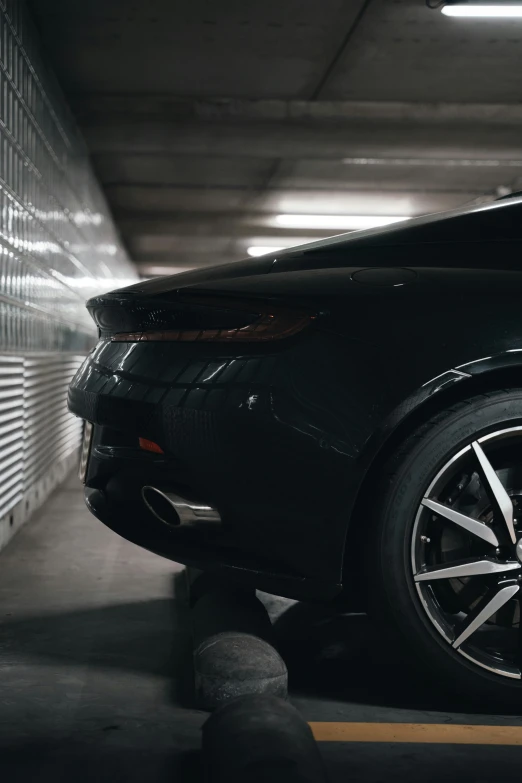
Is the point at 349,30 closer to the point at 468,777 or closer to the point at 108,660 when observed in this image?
the point at 108,660

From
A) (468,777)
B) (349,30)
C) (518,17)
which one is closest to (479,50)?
(518,17)

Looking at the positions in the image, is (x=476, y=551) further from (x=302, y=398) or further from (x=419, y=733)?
(x=302, y=398)

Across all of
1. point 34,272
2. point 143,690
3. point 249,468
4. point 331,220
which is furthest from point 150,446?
point 331,220

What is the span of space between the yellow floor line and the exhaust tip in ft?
2.10

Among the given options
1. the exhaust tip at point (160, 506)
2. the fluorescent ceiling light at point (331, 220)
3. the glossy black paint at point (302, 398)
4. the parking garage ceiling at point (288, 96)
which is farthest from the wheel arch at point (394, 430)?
the fluorescent ceiling light at point (331, 220)

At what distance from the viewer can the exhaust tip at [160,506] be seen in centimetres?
252

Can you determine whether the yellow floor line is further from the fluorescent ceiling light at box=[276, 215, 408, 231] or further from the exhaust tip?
the fluorescent ceiling light at box=[276, 215, 408, 231]

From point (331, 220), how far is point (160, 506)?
14205 mm

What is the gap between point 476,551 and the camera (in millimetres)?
2518

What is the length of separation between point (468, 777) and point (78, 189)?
8.17 m

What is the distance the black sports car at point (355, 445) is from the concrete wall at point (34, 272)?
2480 mm

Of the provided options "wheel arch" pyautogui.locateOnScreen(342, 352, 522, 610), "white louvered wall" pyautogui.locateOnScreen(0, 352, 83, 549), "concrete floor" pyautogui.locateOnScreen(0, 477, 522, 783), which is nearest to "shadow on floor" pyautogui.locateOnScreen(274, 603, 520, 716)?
"concrete floor" pyautogui.locateOnScreen(0, 477, 522, 783)

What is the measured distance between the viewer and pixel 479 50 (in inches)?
307

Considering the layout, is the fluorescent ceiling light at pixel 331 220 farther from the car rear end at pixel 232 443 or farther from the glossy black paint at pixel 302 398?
the car rear end at pixel 232 443
